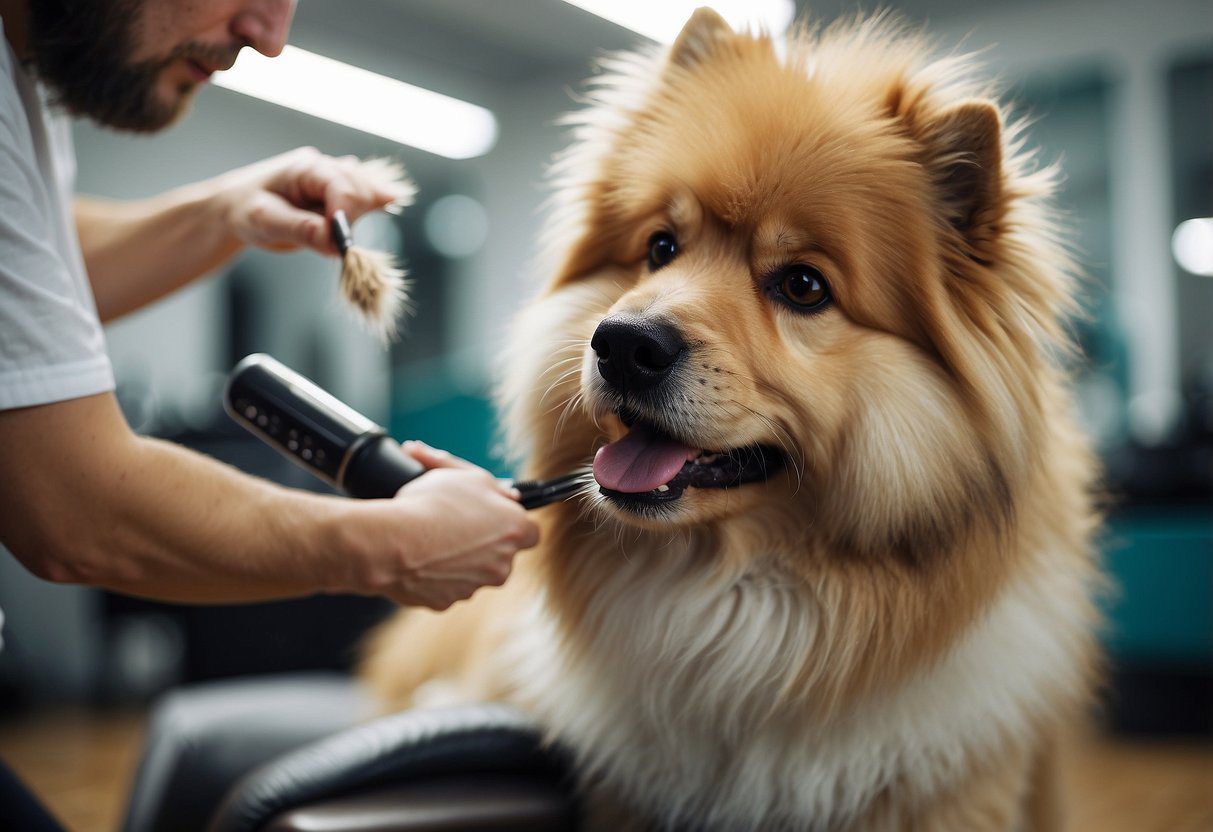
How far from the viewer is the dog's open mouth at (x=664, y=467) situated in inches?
45.1

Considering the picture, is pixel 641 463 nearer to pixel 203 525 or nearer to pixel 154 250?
pixel 203 525

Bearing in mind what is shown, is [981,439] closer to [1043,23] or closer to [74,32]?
[74,32]

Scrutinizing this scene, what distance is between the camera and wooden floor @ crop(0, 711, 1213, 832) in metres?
2.56

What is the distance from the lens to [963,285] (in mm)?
1229

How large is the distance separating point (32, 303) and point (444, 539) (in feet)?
1.51

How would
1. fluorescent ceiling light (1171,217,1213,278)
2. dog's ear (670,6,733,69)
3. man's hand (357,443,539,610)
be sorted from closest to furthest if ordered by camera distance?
man's hand (357,443,539,610)
dog's ear (670,6,733,69)
fluorescent ceiling light (1171,217,1213,278)

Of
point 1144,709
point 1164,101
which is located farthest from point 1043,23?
point 1144,709

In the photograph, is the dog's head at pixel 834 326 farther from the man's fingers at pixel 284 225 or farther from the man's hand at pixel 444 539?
the man's fingers at pixel 284 225

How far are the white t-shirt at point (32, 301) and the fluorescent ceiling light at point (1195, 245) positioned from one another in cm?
633

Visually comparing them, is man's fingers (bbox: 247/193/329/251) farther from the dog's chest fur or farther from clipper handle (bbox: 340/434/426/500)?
the dog's chest fur

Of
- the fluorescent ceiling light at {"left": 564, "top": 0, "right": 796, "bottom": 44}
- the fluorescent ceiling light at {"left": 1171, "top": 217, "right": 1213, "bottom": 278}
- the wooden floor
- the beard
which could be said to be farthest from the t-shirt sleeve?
the fluorescent ceiling light at {"left": 1171, "top": 217, "right": 1213, "bottom": 278}

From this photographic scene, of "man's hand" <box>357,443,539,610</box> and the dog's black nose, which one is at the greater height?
the dog's black nose

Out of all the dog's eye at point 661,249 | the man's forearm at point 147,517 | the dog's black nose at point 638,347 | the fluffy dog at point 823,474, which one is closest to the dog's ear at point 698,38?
the fluffy dog at point 823,474

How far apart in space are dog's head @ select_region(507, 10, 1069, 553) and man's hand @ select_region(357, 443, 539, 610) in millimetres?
142
